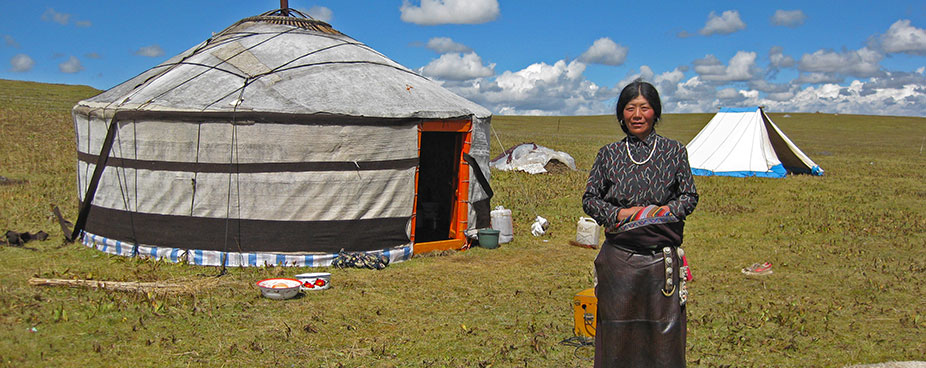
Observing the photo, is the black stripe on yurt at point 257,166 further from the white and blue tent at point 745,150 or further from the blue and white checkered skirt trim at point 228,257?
the white and blue tent at point 745,150

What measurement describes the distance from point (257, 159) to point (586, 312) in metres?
3.77

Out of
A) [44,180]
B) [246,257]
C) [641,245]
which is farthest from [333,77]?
[44,180]

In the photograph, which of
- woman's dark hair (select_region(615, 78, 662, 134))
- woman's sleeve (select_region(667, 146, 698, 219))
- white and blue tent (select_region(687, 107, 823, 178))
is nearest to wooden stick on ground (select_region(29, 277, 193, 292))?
woman's dark hair (select_region(615, 78, 662, 134))

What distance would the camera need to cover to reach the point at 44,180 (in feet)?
42.8

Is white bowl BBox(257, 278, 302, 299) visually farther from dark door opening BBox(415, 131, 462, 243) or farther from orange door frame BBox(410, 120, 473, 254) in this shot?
dark door opening BBox(415, 131, 462, 243)

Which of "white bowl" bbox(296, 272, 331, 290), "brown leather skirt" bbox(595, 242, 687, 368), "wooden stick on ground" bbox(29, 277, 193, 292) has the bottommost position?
"wooden stick on ground" bbox(29, 277, 193, 292)

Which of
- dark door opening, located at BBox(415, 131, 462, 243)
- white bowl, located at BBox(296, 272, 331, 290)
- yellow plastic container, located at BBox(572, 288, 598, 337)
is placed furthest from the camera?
dark door opening, located at BBox(415, 131, 462, 243)

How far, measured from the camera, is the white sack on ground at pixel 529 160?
1672 centimetres

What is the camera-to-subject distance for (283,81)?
727 centimetres

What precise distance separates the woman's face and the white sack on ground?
13.4m

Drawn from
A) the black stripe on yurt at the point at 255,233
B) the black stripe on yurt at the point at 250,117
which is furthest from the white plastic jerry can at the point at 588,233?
the black stripe on yurt at the point at 250,117

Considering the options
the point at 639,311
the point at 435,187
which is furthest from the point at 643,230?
the point at 435,187

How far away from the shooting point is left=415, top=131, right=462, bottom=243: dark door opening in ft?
31.0

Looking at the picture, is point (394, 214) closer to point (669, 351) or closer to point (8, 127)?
point (669, 351)
